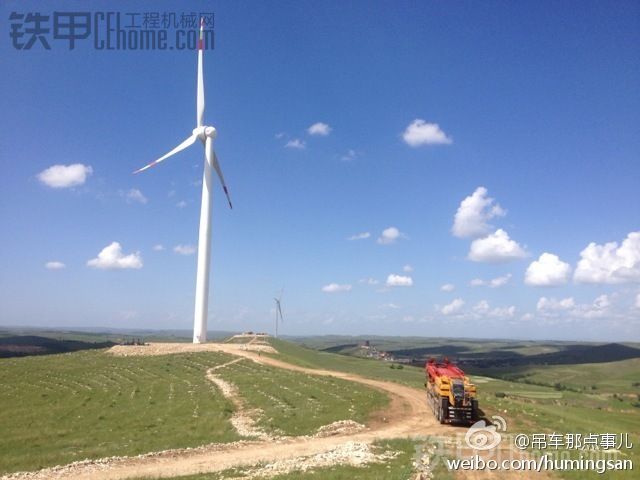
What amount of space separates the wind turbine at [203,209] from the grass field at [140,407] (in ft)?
61.3

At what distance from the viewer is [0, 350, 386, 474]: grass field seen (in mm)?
28484

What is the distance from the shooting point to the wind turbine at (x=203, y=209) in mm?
78875

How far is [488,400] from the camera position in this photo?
135 ft

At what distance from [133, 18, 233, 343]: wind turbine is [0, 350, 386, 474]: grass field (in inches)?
735

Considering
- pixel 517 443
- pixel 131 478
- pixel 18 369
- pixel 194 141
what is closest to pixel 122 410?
pixel 131 478

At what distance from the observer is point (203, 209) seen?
79250 millimetres

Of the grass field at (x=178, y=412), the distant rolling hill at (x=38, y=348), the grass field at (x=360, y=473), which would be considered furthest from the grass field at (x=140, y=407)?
the distant rolling hill at (x=38, y=348)

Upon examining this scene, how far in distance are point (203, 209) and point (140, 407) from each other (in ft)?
146

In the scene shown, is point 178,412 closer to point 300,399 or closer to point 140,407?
point 140,407

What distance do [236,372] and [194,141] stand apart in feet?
137

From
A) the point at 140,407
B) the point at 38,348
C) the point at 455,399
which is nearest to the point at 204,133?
the point at 140,407

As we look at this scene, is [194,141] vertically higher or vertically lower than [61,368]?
higher

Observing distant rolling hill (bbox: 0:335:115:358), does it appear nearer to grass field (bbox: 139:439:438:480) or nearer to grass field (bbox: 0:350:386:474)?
grass field (bbox: 0:350:386:474)

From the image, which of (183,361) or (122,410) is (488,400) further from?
(183,361)
